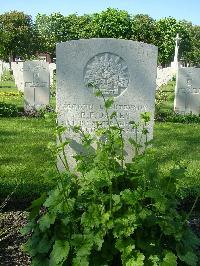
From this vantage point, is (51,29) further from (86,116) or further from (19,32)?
(86,116)

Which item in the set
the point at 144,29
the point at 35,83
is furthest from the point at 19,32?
the point at 35,83

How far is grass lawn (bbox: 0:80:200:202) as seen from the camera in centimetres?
478

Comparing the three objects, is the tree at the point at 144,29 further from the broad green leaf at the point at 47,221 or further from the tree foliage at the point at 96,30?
the broad green leaf at the point at 47,221

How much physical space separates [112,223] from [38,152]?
3.97 metres

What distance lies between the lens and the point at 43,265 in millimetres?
2875

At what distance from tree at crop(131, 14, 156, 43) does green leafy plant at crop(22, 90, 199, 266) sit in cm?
4402

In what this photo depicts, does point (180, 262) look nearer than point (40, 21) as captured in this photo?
Yes

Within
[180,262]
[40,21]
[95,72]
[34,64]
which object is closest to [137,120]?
[95,72]

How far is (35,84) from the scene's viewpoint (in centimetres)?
1122

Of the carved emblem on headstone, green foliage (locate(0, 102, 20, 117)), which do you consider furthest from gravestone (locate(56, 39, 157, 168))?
green foliage (locate(0, 102, 20, 117))

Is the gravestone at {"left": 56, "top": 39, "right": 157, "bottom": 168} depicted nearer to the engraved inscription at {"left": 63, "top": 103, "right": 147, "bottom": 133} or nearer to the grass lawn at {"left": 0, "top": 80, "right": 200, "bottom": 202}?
the engraved inscription at {"left": 63, "top": 103, "right": 147, "bottom": 133}

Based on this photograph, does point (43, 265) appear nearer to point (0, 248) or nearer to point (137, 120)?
point (0, 248)

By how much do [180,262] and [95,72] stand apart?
1844 mm

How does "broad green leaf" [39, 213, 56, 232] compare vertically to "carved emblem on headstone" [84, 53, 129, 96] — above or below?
below
